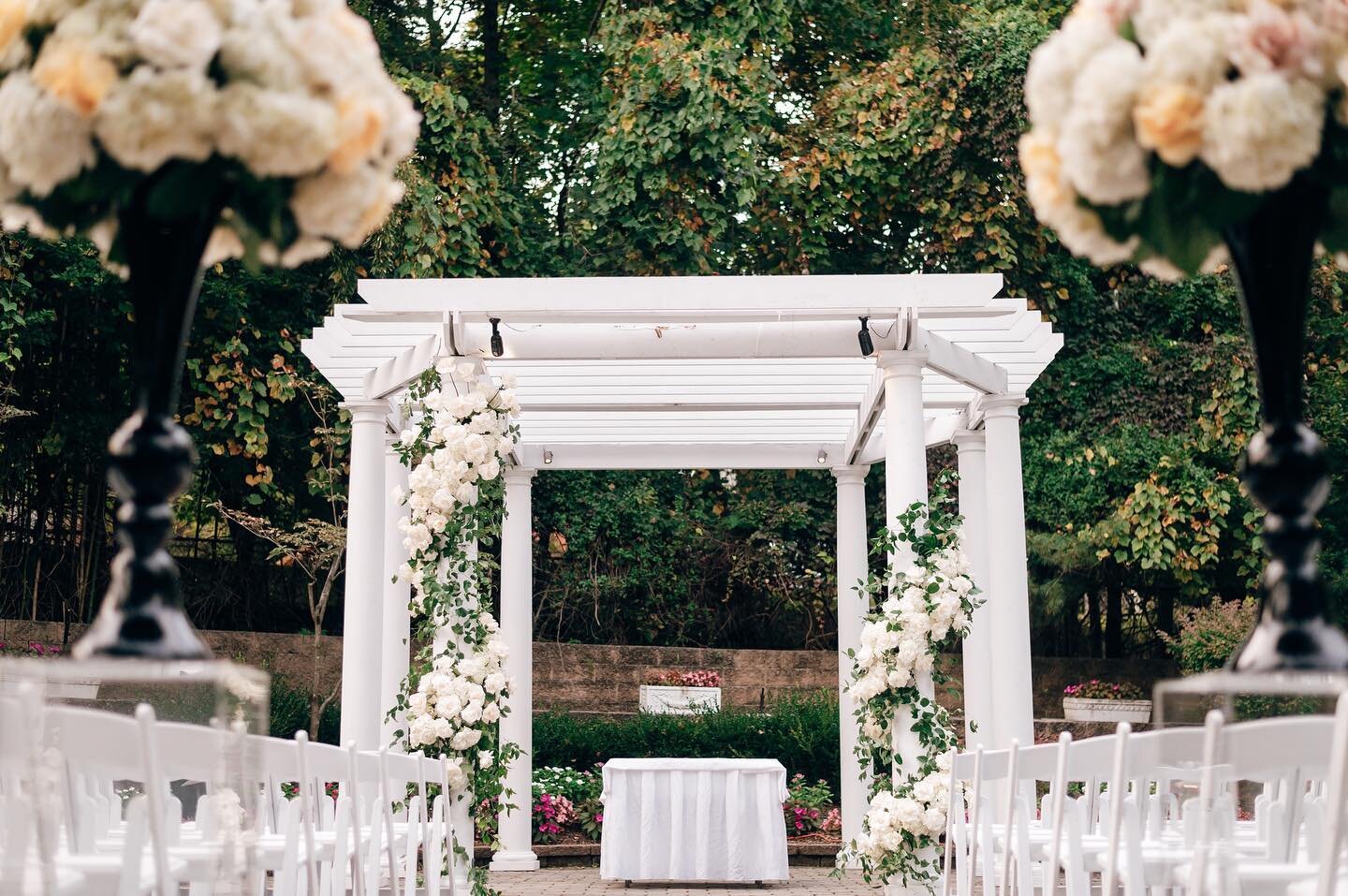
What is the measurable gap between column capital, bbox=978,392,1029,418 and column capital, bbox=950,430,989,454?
2.92 feet

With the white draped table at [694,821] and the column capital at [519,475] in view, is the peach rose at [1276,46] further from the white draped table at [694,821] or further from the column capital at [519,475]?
the column capital at [519,475]

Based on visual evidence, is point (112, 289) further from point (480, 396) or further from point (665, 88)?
point (480, 396)

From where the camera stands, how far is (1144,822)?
14.1ft

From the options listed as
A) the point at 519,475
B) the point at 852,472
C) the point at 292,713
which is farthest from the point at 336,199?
the point at 292,713

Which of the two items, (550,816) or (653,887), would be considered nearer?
(653,887)

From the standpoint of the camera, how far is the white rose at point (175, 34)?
5.71 feet

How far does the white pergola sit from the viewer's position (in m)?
7.01

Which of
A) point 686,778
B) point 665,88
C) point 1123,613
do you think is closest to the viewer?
point 686,778

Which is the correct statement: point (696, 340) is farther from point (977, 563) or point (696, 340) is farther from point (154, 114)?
point (154, 114)

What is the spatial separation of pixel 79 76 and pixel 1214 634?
12.9 metres

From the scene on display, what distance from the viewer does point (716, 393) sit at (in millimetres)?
9203

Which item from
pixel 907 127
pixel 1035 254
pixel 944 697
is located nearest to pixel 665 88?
pixel 907 127

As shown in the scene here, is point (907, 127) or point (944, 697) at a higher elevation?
point (907, 127)

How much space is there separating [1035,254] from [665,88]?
425cm
